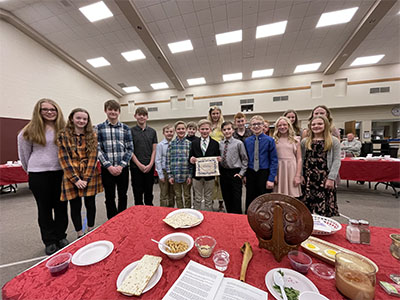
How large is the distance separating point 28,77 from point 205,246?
9817 millimetres

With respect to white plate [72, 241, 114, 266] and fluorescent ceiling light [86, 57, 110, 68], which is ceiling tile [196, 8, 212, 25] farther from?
white plate [72, 241, 114, 266]

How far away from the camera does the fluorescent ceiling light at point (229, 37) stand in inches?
230

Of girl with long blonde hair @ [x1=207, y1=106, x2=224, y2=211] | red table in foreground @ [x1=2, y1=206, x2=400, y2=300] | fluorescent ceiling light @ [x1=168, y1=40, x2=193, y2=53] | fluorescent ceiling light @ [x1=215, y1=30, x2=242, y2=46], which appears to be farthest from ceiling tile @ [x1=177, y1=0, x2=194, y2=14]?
red table in foreground @ [x1=2, y1=206, x2=400, y2=300]

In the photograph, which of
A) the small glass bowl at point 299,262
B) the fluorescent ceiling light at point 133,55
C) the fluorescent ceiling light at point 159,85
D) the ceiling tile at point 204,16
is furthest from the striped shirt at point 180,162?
the fluorescent ceiling light at point 159,85

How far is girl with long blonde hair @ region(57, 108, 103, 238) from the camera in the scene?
5.83 ft

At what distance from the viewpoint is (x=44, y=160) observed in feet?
5.68

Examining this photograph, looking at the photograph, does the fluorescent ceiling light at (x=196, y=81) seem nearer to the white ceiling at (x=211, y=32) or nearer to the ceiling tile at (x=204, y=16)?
the white ceiling at (x=211, y=32)

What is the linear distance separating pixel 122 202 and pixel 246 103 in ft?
31.2

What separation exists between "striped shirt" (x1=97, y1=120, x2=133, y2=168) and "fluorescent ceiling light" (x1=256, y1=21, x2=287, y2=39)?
21.8 ft

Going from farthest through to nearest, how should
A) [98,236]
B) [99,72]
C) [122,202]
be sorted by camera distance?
[99,72]
[122,202]
[98,236]

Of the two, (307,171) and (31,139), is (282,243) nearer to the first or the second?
(307,171)

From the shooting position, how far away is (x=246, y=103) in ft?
31.9

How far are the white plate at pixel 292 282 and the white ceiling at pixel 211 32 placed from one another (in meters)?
6.62

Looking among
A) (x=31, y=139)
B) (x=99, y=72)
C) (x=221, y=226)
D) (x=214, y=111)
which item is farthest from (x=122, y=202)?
(x=99, y=72)
